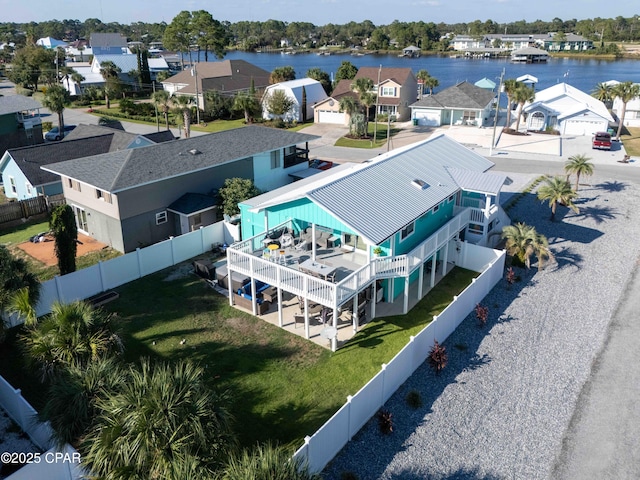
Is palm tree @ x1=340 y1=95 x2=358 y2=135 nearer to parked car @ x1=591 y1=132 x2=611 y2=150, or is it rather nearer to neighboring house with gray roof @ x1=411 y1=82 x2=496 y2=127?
neighboring house with gray roof @ x1=411 y1=82 x2=496 y2=127

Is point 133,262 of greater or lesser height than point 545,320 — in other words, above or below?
above

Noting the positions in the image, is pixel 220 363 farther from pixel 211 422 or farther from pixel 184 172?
pixel 184 172

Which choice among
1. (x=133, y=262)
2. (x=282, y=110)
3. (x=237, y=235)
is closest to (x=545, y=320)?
(x=237, y=235)

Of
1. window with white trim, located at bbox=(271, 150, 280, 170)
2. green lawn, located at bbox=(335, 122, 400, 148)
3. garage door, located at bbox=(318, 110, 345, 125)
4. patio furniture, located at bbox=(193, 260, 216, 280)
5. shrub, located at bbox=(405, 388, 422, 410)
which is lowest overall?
shrub, located at bbox=(405, 388, 422, 410)

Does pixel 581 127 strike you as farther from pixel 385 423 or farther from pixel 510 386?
pixel 385 423

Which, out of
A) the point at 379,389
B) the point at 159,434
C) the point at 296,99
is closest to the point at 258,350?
the point at 379,389

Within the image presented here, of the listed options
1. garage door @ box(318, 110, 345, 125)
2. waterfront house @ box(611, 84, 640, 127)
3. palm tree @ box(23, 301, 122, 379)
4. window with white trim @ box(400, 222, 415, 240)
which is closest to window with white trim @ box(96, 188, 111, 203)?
palm tree @ box(23, 301, 122, 379)
